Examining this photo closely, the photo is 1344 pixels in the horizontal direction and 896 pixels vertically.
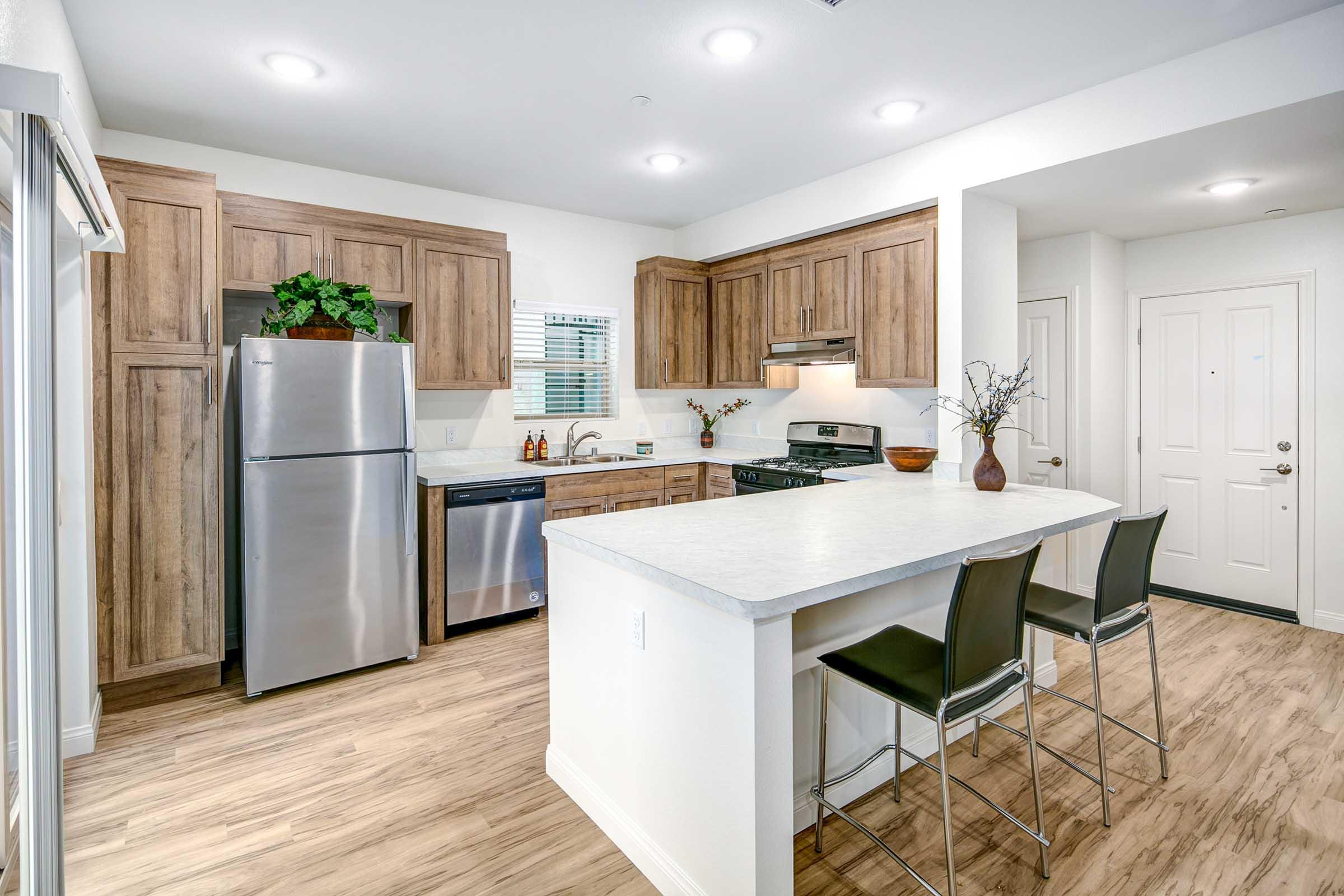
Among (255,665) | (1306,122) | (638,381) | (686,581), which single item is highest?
(1306,122)

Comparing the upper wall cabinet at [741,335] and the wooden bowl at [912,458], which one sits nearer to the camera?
the wooden bowl at [912,458]

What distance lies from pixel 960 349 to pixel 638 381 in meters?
2.40

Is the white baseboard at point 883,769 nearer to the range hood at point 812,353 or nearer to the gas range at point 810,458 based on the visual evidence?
the gas range at point 810,458

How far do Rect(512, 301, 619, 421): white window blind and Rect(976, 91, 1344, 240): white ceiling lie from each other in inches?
106

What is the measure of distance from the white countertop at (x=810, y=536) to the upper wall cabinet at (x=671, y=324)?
7.05 feet

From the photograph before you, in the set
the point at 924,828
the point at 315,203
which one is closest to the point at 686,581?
the point at 924,828

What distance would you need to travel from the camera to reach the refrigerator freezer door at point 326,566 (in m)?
3.11

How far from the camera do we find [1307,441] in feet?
13.1

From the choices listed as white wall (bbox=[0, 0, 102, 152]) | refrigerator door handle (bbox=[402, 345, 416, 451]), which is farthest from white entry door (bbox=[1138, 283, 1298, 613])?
white wall (bbox=[0, 0, 102, 152])

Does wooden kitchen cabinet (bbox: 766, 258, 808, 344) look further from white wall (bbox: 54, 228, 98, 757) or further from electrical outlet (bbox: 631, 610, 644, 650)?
white wall (bbox: 54, 228, 98, 757)

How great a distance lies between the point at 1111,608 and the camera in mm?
2227

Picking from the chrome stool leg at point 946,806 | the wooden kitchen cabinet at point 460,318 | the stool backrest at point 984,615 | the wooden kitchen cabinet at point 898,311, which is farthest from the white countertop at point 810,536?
the wooden kitchen cabinet at point 460,318

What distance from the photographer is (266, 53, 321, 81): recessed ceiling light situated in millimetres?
2652

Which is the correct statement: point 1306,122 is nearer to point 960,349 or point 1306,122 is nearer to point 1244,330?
point 960,349
